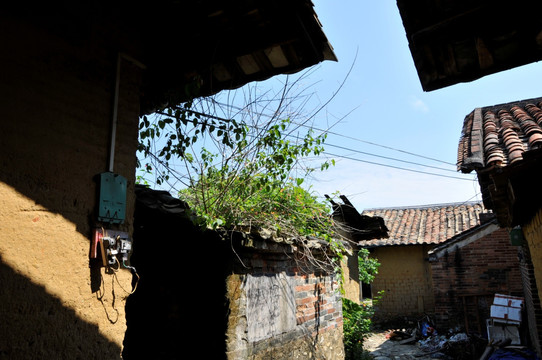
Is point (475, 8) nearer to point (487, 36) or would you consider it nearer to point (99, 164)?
point (487, 36)

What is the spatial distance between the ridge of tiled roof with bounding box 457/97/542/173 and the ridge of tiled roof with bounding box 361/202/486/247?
11000 mm

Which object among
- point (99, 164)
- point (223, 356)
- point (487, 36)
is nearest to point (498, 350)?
point (223, 356)

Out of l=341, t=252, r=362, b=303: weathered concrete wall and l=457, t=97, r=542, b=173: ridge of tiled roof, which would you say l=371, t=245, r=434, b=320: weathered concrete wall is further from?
l=457, t=97, r=542, b=173: ridge of tiled roof

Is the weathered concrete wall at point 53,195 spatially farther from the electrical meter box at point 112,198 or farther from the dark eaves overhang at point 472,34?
the dark eaves overhang at point 472,34

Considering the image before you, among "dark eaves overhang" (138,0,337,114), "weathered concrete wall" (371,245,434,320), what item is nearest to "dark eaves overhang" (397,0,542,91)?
Result: "dark eaves overhang" (138,0,337,114)

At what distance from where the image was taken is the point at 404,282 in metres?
16.4

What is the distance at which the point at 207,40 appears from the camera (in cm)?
324

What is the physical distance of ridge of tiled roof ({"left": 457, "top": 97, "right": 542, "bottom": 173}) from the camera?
3863 mm

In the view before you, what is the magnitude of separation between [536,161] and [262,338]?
324 centimetres

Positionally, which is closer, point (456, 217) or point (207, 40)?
point (207, 40)

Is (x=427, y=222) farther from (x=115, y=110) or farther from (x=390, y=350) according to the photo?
(x=115, y=110)

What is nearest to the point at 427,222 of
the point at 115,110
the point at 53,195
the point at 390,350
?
the point at 390,350

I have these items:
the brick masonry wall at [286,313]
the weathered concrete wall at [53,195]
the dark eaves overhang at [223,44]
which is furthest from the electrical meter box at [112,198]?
the brick masonry wall at [286,313]

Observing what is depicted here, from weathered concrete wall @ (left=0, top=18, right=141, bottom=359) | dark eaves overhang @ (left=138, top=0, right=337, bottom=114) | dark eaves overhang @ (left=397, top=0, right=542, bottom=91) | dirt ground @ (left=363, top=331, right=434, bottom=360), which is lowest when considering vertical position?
dirt ground @ (left=363, top=331, right=434, bottom=360)
